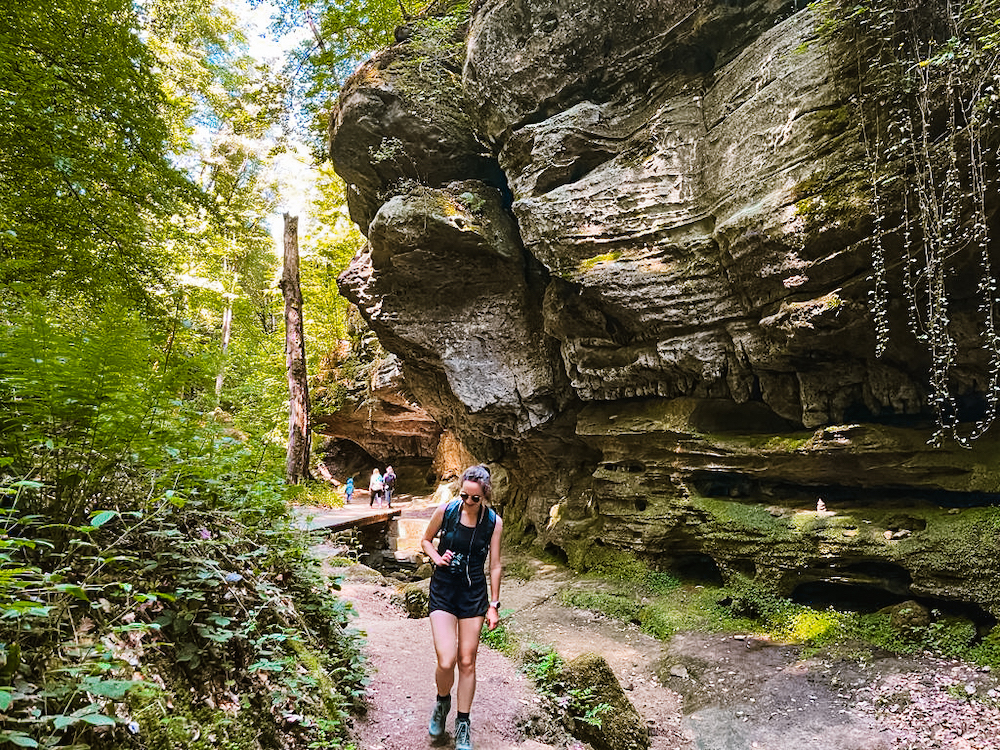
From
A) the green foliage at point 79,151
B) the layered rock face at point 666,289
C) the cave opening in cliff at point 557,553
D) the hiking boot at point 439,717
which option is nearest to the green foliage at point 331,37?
the layered rock face at point 666,289

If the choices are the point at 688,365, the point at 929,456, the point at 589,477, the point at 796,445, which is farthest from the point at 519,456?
the point at 929,456

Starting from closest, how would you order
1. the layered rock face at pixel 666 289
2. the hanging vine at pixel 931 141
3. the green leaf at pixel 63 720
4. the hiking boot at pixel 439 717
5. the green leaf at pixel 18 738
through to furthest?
1. the green leaf at pixel 18 738
2. the green leaf at pixel 63 720
3. the hiking boot at pixel 439 717
4. the hanging vine at pixel 931 141
5. the layered rock face at pixel 666 289

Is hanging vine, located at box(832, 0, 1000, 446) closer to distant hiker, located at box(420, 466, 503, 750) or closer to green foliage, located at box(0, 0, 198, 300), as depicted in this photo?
distant hiker, located at box(420, 466, 503, 750)

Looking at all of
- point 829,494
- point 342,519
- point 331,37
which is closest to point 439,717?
point 829,494

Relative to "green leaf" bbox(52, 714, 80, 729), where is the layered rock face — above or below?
above

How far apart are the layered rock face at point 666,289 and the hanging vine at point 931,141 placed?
0.29m

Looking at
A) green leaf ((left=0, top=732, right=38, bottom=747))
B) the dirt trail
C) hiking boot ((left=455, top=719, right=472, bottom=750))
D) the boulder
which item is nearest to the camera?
green leaf ((left=0, top=732, right=38, bottom=747))

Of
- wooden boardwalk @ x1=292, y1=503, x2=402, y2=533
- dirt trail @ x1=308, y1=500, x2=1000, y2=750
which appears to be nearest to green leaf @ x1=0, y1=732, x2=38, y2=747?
dirt trail @ x1=308, y1=500, x2=1000, y2=750

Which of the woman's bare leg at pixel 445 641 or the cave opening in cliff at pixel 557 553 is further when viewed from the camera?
the cave opening in cliff at pixel 557 553

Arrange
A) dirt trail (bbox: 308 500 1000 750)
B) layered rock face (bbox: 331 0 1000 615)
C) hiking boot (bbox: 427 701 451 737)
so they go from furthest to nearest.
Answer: layered rock face (bbox: 331 0 1000 615), dirt trail (bbox: 308 500 1000 750), hiking boot (bbox: 427 701 451 737)

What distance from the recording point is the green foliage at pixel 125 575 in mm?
1874

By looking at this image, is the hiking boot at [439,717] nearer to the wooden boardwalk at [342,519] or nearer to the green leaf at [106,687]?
the green leaf at [106,687]

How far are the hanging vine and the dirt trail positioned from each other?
8.77ft

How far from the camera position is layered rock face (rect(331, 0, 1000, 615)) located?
6.75 m
